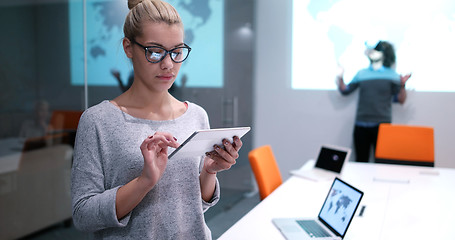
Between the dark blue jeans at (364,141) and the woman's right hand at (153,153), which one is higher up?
the woman's right hand at (153,153)

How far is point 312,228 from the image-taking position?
2275 millimetres

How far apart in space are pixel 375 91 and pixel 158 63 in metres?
4.35

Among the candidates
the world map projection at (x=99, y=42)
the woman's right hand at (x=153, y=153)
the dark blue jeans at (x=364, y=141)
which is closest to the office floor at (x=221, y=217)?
the world map projection at (x=99, y=42)

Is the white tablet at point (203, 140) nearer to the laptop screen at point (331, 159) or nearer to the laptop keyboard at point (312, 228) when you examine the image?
the laptop keyboard at point (312, 228)

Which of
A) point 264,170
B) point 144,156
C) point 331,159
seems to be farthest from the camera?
point 331,159

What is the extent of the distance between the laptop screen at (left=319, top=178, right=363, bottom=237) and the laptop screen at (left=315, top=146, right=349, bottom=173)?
111 centimetres

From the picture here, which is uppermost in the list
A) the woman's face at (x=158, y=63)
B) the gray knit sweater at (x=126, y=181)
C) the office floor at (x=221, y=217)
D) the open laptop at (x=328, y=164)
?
the woman's face at (x=158, y=63)

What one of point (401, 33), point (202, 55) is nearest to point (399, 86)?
point (401, 33)

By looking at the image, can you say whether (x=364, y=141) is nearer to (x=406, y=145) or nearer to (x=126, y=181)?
(x=406, y=145)

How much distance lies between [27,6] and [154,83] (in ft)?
4.39

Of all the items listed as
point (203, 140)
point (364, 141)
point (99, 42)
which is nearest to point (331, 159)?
point (364, 141)

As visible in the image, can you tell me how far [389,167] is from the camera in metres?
3.91

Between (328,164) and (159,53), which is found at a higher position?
(159,53)

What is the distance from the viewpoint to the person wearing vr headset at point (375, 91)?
5.15m
